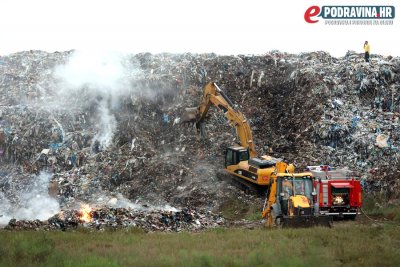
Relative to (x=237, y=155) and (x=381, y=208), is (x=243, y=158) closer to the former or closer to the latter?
(x=237, y=155)

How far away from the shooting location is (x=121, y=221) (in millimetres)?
13445

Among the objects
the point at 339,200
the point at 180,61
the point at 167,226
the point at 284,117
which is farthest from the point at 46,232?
the point at 180,61

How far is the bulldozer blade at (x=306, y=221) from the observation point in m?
12.0

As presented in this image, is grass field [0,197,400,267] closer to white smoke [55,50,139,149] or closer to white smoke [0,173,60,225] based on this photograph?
white smoke [0,173,60,225]

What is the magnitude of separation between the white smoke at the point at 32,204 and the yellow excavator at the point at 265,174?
567 centimetres

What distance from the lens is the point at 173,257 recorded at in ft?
30.7

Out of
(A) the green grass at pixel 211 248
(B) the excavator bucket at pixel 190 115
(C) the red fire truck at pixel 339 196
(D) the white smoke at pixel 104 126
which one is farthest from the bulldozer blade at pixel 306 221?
(D) the white smoke at pixel 104 126

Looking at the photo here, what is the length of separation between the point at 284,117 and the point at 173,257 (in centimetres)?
1225

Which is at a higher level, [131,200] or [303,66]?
[303,66]

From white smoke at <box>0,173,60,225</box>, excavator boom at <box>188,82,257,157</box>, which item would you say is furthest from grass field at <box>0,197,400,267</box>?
excavator boom at <box>188,82,257,157</box>

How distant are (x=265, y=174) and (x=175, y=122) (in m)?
5.94

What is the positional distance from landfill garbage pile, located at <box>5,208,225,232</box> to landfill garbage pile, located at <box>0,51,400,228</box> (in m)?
2.22

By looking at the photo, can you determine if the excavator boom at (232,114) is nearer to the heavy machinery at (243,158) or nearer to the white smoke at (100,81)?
the heavy machinery at (243,158)

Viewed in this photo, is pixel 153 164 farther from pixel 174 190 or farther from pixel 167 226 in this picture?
A: pixel 167 226
